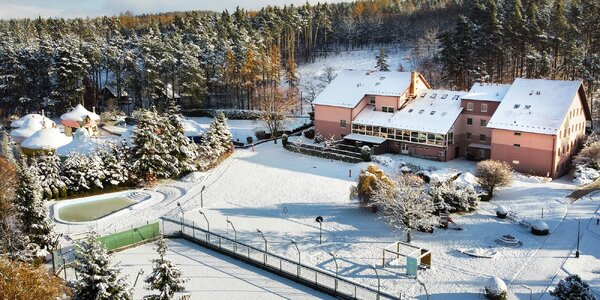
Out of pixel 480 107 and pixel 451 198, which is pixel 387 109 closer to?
pixel 480 107

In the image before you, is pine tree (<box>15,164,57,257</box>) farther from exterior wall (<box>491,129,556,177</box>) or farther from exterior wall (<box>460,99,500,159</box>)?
exterior wall (<box>460,99,500,159</box>)

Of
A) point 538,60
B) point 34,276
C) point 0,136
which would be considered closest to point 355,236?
point 34,276

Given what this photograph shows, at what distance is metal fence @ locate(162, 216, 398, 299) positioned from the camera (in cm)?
2247

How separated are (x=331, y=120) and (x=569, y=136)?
20565mm

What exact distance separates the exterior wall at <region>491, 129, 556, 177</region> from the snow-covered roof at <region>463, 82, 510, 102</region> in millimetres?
4230

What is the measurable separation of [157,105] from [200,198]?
32.1 meters

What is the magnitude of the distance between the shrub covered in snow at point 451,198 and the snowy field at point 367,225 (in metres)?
0.80

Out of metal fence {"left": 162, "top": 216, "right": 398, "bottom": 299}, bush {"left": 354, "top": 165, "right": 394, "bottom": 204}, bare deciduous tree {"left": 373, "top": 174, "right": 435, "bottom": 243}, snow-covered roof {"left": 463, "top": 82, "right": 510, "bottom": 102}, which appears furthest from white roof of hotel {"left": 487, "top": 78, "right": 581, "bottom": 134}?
metal fence {"left": 162, "top": 216, "right": 398, "bottom": 299}

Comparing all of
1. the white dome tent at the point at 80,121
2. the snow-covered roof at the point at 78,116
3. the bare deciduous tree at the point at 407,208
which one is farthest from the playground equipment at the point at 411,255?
the snow-covered roof at the point at 78,116

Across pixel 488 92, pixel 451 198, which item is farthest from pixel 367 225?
pixel 488 92

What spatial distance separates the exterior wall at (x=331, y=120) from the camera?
49.1m

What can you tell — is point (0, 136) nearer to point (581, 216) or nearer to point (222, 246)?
point (222, 246)

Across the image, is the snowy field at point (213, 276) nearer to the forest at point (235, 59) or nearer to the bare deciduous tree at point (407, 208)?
the bare deciduous tree at point (407, 208)

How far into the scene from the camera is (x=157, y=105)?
211 ft
